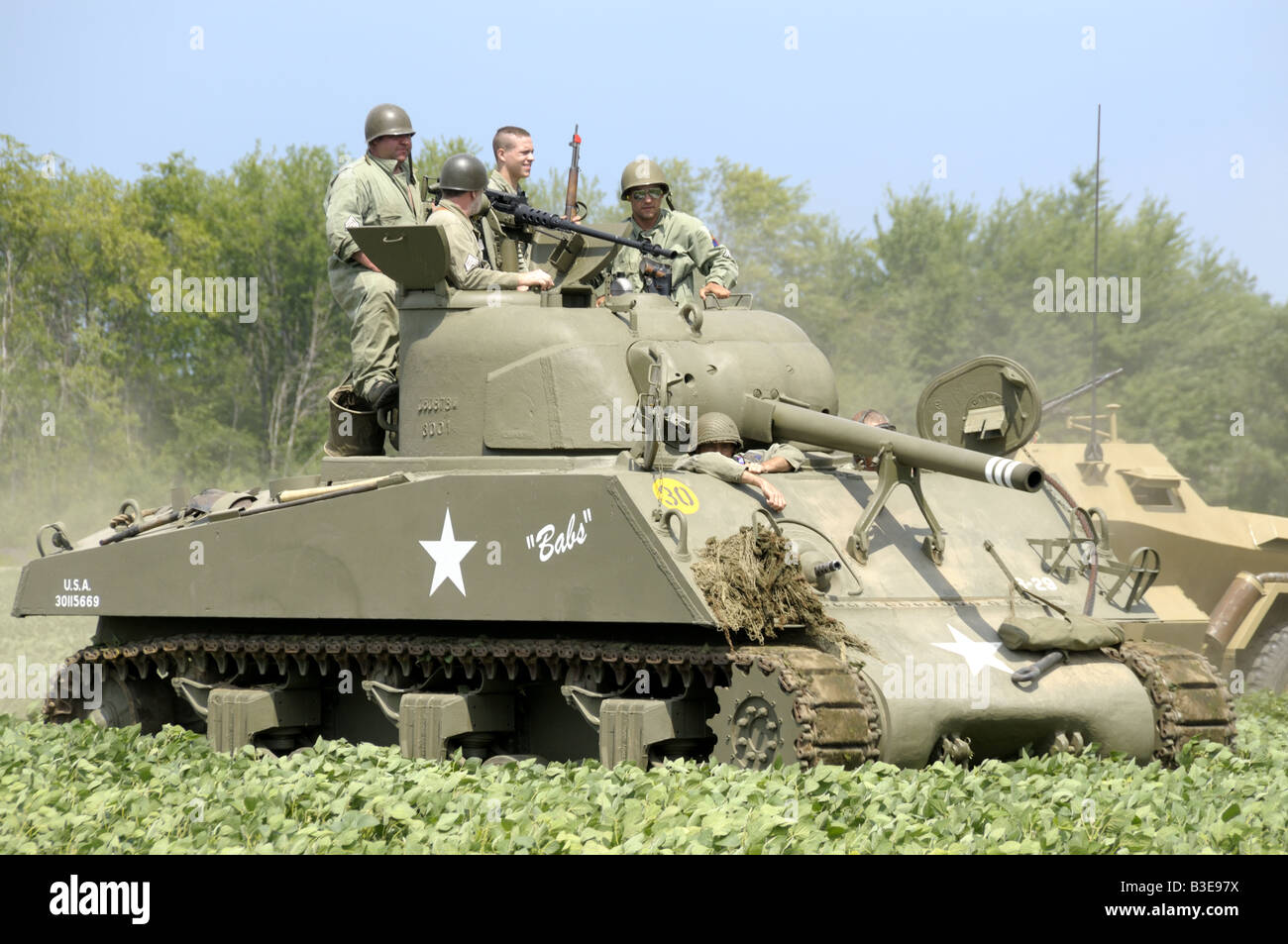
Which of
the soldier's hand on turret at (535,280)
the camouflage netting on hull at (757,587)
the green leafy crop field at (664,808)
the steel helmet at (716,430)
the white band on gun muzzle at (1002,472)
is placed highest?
the soldier's hand on turret at (535,280)

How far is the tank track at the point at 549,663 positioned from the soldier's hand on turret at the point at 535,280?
8.62 feet

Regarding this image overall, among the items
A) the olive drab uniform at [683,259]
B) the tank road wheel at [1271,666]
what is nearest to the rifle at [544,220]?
the olive drab uniform at [683,259]

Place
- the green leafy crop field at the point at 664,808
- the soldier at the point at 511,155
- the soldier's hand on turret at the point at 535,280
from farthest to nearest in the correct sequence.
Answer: the soldier at the point at 511,155 → the soldier's hand on turret at the point at 535,280 → the green leafy crop field at the point at 664,808

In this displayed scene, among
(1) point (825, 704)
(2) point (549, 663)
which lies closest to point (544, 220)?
(2) point (549, 663)

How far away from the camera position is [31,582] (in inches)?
496

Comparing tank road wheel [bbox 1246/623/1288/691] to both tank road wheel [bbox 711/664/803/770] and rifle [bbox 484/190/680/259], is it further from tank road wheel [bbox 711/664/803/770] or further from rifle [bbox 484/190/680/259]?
tank road wheel [bbox 711/664/803/770]

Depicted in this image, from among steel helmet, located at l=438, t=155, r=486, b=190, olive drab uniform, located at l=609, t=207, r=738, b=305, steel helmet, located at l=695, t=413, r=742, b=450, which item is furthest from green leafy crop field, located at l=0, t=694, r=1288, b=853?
olive drab uniform, located at l=609, t=207, r=738, b=305

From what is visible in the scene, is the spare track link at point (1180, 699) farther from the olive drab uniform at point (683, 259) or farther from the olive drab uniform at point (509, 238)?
the olive drab uniform at point (509, 238)

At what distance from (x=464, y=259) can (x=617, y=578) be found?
3.29m

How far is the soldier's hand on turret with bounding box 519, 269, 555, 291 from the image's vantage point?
11844 millimetres

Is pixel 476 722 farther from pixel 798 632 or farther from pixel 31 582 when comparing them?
pixel 31 582

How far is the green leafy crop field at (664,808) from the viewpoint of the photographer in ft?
26.1

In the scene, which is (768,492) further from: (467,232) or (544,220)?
(544,220)

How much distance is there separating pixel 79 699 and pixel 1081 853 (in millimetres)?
7936
